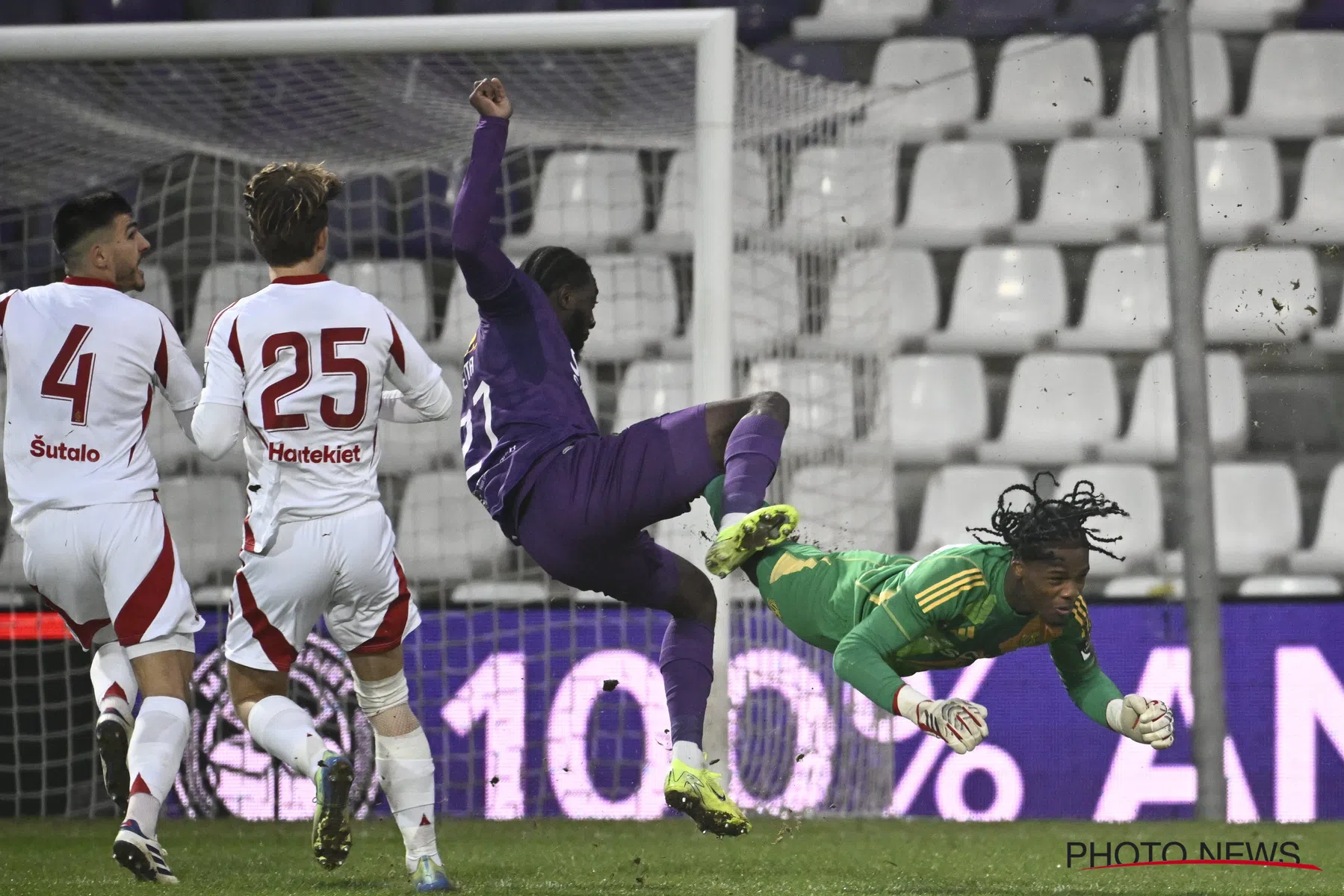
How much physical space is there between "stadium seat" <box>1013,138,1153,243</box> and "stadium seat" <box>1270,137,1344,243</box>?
2.17ft

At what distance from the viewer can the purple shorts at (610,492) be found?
12.6 ft

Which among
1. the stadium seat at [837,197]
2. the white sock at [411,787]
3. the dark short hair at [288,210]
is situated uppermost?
the stadium seat at [837,197]

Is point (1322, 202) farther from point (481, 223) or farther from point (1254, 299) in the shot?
point (481, 223)

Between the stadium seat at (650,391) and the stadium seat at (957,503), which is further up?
the stadium seat at (650,391)

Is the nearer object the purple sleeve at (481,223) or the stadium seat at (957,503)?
the purple sleeve at (481,223)

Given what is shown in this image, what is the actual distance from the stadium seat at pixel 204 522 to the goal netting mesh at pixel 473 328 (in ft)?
0.04

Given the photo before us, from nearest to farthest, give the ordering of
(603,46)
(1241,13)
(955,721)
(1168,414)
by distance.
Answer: (955,721), (603,46), (1168,414), (1241,13)

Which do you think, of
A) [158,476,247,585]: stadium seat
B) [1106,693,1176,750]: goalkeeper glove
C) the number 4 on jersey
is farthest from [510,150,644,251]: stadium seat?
[1106,693,1176,750]: goalkeeper glove

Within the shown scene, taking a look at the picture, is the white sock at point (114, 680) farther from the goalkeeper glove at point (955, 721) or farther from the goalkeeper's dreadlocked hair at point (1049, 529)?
the goalkeeper's dreadlocked hair at point (1049, 529)

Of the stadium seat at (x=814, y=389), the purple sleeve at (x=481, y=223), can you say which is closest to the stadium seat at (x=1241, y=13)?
the stadium seat at (x=814, y=389)

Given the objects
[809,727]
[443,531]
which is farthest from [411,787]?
[443,531]

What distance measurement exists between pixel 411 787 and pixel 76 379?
53.4 inches

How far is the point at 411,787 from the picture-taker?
164 inches

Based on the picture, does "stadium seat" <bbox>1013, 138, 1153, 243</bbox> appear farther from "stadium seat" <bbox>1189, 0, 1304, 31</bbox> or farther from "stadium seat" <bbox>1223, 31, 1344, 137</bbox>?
"stadium seat" <bbox>1189, 0, 1304, 31</bbox>
